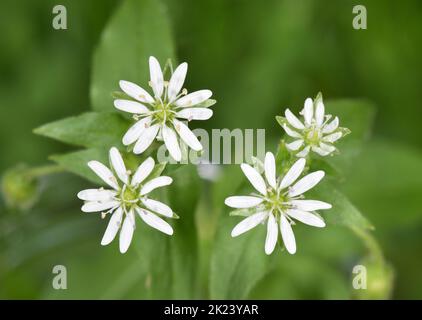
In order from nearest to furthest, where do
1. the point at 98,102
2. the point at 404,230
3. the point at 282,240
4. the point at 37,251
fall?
the point at 282,240
the point at 98,102
the point at 37,251
the point at 404,230

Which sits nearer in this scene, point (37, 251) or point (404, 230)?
point (37, 251)

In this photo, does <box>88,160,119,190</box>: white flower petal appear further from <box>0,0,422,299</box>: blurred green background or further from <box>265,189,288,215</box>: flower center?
<box>0,0,422,299</box>: blurred green background

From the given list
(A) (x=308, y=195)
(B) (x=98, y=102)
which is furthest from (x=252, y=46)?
(A) (x=308, y=195)

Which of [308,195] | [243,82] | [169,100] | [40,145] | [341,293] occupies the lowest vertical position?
[341,293]

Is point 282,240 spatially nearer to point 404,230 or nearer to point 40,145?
point 404,230

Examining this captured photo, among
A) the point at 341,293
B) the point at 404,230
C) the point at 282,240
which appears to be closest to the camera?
the point at 282,240

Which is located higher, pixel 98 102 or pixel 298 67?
pixel 298 67
